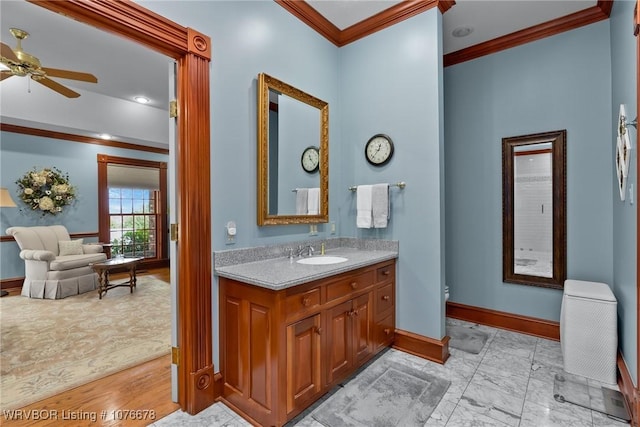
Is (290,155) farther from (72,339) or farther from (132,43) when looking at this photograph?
(72,339)

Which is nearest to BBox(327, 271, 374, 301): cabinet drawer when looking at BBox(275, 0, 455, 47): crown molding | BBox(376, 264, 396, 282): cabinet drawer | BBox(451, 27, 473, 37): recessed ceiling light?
BBox(376, 264, 396, 282): cabinet drawer

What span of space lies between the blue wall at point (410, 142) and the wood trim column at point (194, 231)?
1.56 meters

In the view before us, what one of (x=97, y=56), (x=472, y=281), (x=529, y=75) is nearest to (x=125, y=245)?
(x=97, y=56)

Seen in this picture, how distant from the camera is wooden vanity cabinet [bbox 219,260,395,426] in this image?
5.48 feet

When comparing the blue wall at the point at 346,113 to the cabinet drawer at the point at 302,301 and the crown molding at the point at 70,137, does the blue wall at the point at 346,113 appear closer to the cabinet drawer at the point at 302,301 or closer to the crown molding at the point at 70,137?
the cabinet drawer at the point at 302,301

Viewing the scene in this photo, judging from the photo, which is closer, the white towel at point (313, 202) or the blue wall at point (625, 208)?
the blue wall at point (625, 208)

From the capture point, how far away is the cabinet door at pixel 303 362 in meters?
1.71

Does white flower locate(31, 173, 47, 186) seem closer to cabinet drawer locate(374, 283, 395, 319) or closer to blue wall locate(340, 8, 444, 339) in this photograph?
blue wall locate(340, 8, 444, 339)

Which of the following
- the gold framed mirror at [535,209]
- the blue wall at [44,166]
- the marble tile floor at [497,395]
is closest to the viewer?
the marble tile floor at [497,395]

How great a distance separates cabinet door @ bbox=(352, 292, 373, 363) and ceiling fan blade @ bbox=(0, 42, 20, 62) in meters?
3.53

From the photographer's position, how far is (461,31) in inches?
119

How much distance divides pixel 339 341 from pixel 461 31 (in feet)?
10.4

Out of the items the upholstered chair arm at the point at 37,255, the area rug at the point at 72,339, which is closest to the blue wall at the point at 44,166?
the upholstered chair arm at the point at 37,255

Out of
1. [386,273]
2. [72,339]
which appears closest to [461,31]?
[386,273]
